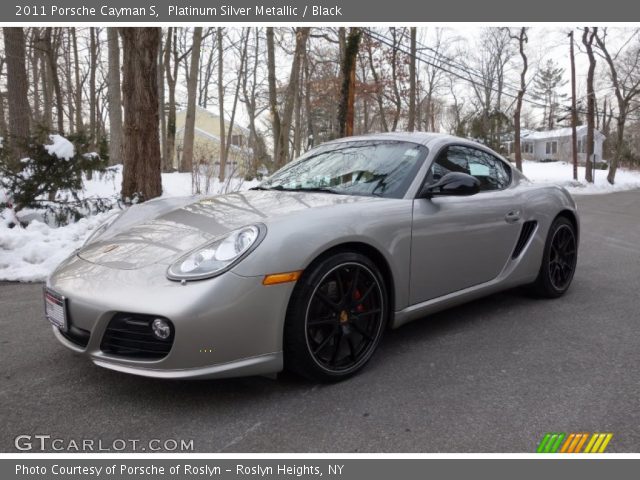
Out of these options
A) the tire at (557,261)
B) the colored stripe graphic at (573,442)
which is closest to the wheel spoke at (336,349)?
the colored stripe graphic at (573,442)

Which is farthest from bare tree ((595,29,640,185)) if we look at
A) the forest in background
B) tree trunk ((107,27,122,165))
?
tree trunk ((107,27,122,165))

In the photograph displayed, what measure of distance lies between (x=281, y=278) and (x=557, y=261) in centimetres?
298

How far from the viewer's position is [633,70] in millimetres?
29734

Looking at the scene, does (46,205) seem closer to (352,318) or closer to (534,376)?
(352,318)

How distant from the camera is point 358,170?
3555 mm

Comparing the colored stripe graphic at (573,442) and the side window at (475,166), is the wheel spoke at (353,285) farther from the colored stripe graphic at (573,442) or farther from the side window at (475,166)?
the colored stripe graphic at (573,442)

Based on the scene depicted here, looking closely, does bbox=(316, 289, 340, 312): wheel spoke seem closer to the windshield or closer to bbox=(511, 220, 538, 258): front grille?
the windshield

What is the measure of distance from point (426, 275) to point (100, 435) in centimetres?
198

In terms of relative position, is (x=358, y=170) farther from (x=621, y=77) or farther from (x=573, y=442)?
(x=621, y=77)

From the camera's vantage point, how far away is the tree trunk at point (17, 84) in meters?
9.64

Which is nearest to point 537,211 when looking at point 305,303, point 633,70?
point 305,303

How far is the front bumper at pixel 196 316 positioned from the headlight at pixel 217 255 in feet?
0.14

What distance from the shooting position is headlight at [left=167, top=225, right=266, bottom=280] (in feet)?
7.97
